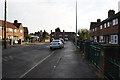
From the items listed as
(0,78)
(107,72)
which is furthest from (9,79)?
(107,72)

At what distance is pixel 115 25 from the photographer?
21938 millimetres

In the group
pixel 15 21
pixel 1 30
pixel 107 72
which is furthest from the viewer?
pixel 15 21

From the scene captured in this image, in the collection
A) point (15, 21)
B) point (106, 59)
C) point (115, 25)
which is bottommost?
point (106, 59)

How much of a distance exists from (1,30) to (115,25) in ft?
114

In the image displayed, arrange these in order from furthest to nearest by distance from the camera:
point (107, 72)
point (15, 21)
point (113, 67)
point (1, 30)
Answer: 1. point (15, 21)
2. point (1, 30)
3. point (107, 72)
4. point (113, 67)

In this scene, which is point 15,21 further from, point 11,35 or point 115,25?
point 115,25

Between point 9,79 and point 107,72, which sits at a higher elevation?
point 107,72

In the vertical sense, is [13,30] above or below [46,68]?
above

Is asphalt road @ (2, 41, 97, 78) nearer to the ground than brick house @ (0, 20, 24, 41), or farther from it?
nearer to the ground

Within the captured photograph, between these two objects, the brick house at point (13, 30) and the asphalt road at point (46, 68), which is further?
the brick house at point (13, 30)

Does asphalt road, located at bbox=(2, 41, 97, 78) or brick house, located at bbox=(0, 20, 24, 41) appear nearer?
asphalt road, located at bbox=(2, 41, 97, 78)

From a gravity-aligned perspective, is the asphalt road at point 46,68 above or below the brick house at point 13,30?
below

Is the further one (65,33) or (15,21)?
(65,33)

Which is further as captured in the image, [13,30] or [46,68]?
[13,30]
